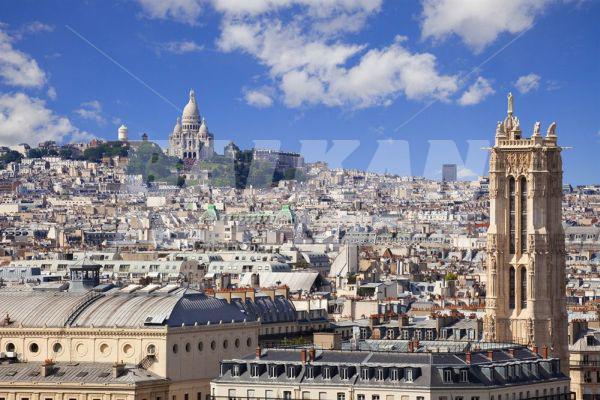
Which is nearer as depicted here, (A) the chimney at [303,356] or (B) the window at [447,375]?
(B) the window at [447,375]

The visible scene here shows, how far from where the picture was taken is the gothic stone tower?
2432 inches

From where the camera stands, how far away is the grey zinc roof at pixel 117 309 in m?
53.7

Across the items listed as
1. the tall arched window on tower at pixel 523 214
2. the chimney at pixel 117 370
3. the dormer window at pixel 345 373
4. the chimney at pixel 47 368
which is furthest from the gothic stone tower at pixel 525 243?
the chimney at pixel 47 368

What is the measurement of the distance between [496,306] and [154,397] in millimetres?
14036

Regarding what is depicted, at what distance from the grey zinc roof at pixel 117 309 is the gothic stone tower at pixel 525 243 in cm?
877

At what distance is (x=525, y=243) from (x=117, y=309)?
1373cm

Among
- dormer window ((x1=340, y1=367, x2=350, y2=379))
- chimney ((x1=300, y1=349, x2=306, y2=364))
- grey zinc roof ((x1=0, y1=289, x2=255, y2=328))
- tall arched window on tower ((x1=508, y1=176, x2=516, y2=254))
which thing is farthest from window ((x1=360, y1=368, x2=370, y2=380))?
tall arched window on tower ((x1=508, y1=176, x2=516, y2=254))

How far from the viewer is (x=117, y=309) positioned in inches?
2151

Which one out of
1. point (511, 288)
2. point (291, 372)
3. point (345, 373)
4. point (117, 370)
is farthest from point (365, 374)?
point (511, 288)

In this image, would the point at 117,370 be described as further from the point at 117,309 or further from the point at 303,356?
the point at 303,356

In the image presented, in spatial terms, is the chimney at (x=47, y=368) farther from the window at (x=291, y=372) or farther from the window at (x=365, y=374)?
the window at (x=365, y=374)

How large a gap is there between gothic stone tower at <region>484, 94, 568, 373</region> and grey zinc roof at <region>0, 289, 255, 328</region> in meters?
8.77

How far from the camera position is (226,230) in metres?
178

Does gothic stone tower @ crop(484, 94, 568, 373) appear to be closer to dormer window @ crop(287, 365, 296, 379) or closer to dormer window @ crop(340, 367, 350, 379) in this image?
dormer window @ crop(287, 365, 296, 379)
